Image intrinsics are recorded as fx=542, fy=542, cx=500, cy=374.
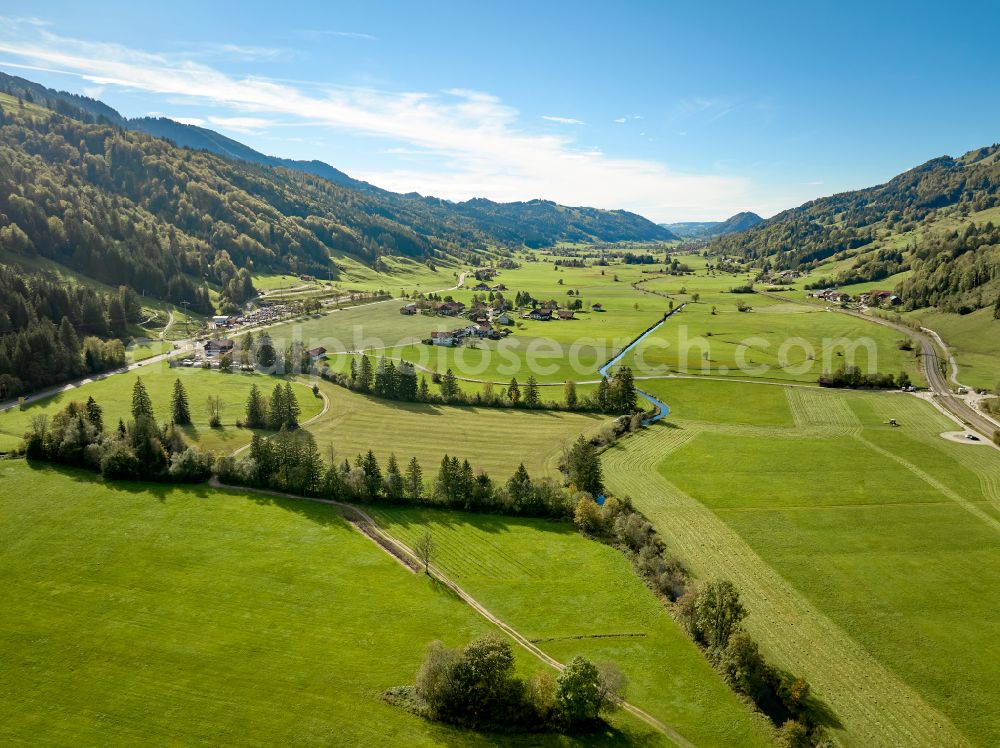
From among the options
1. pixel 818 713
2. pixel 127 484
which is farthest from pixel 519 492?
pixel 127 484

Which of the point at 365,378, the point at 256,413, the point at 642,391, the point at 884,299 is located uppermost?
the point at 884,299

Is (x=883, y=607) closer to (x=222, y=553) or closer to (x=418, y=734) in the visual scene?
(x=418, y=734)

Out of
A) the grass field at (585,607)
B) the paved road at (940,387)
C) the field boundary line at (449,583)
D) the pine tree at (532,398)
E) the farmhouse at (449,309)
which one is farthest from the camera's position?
the farmhouse at (449,309)

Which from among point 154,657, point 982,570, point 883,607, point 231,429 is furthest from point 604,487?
point 231,429

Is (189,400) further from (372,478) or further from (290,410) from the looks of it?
(372,478)

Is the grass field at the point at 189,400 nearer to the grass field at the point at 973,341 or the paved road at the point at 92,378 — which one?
the paved road at the point at 92,378

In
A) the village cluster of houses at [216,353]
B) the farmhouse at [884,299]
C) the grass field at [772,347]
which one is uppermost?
the farmhouse at [884,299]

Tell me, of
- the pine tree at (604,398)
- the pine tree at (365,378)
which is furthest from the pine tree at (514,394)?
the pine tree at (365,378)
